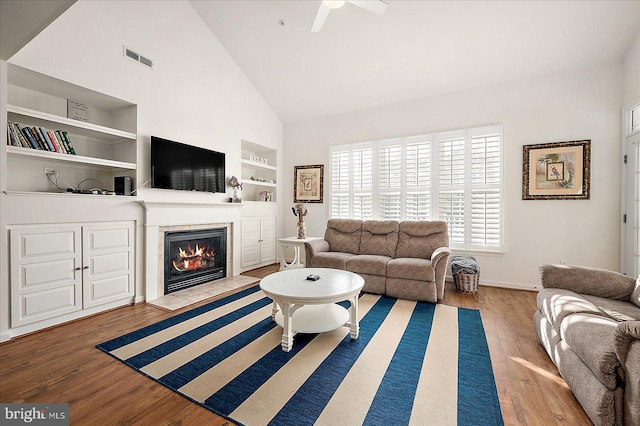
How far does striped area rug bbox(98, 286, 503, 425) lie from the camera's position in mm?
1545

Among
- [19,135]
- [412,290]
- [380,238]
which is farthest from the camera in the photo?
[380,238]

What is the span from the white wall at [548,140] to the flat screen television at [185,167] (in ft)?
10.7

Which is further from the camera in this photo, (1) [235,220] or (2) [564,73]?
(1) [235,220]

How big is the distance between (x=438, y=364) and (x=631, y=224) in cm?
325

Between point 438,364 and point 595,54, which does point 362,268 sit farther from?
point 595,54

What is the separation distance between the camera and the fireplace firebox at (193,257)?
146 inches

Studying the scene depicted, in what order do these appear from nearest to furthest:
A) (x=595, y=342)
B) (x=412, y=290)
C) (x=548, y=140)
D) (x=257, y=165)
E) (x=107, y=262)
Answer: (x=595, y=342) → (x=107, y=262) → (x=412, y=290) → (x=548, y=140) → (x=257, y=165)

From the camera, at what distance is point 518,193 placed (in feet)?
13.0

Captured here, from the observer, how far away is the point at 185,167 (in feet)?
12.6

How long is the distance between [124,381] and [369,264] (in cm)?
278

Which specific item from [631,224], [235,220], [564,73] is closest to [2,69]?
[235,220]

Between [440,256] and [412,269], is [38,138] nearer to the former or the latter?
[412,269]

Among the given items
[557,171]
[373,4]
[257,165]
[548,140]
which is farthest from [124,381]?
[548,140]

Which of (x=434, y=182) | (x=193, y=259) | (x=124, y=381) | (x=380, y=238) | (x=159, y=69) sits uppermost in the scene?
(x=159, y=69)
